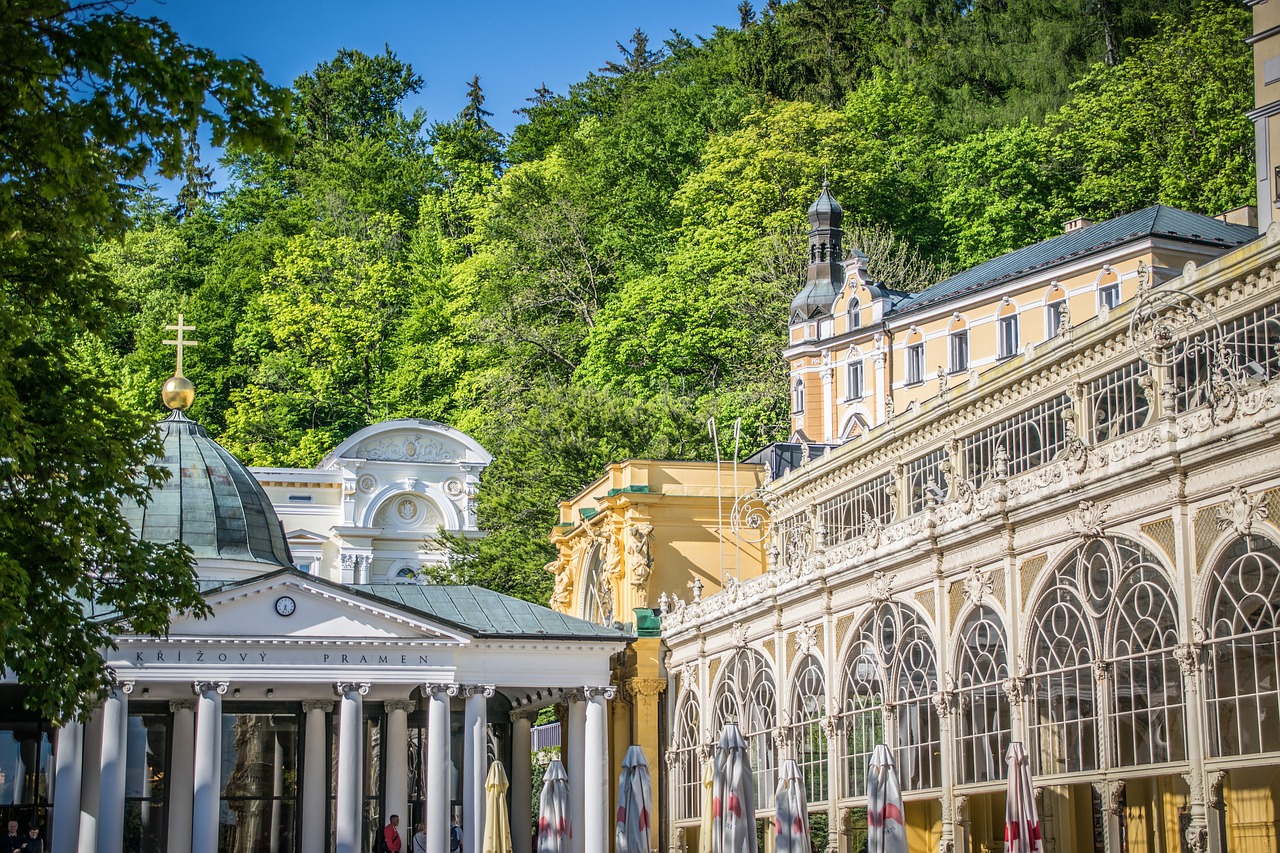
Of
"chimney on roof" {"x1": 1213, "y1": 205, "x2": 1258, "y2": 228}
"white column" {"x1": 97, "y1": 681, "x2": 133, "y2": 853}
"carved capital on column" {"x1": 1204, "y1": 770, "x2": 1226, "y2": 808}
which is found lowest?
"carved capital on column" {"x1": 1204, "y1": 770, "x2": 1226, "y2": 808}

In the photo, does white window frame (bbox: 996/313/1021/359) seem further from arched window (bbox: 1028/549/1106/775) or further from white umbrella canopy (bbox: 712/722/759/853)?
arched window (bbox: 1028/549/1106/775)

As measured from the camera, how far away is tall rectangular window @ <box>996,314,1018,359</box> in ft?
183

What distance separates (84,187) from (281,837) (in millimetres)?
27085

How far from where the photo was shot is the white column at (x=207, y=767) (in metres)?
37.6

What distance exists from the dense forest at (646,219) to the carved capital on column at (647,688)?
18.4 metres

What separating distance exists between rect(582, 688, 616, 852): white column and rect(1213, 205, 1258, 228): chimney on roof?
1087 inches

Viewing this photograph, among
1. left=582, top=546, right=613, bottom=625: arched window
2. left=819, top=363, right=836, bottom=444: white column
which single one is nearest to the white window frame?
left=819, top=363, right=836, bottom=444: white column

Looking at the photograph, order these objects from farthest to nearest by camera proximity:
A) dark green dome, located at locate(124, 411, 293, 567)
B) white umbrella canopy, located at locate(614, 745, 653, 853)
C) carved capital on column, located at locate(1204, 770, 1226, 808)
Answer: dark green dome, located at locate(124, 411, 293, 567) < white umbrella canopy, located at locate(614, 745, 653, 853) < carved capital on column, located at locate(1204, 770, 1226, 808)

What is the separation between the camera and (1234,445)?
20.7 meters

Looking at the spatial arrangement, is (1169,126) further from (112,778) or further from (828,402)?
(112,778)

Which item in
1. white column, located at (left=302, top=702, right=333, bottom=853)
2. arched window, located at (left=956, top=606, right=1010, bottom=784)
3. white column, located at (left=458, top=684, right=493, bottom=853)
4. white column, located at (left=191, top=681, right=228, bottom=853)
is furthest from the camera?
white column, located at (left=302, top=702, right=333, bottom=853)

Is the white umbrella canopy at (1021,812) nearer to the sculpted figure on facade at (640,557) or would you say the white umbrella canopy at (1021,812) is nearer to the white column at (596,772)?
the white column at (596,772)

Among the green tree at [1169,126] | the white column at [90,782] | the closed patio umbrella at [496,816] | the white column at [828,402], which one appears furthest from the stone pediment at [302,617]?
the green tree at [1169,126]

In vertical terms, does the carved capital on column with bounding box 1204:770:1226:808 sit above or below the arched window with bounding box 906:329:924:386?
below
